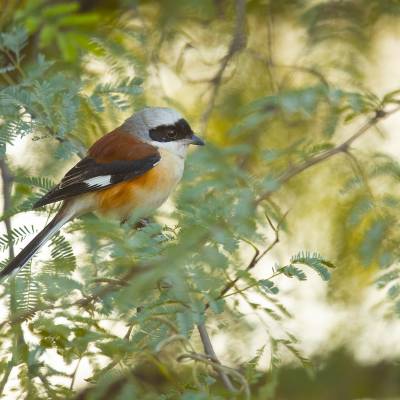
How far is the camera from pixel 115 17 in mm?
4809

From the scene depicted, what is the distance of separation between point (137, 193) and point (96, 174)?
24cm

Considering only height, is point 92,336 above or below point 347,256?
below

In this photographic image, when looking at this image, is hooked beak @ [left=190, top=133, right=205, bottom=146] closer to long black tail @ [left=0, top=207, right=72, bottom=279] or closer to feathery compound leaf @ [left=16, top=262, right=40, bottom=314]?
long black tail @ [left=0, top=207, right=72, bottom=279]

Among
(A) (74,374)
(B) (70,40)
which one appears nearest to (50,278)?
(A) (74,374)

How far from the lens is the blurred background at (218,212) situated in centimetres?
237

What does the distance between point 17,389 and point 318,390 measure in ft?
7.42

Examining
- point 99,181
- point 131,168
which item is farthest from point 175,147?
point 99,181

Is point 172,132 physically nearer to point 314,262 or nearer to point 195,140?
point 195,140

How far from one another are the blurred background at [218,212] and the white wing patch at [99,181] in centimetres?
17

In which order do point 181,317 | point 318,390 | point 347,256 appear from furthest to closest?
point 318,390 → point 347,256 → point 181,317

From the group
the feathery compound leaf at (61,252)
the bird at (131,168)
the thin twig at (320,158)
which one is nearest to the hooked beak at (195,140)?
the bird at (131,168)

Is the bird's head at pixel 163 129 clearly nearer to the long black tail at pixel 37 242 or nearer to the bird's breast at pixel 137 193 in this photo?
the bird's breast at pixel 137 193

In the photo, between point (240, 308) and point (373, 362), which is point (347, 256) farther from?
point (240, 308)

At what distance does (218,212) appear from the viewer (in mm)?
2533
